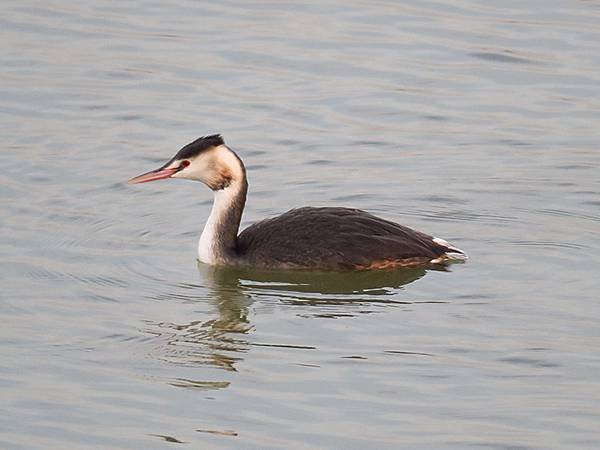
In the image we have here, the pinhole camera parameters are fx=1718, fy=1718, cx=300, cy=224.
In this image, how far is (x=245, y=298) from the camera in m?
11.8

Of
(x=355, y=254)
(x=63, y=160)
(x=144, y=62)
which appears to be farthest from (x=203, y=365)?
(x=144, y=62)

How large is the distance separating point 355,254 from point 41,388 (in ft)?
10.0

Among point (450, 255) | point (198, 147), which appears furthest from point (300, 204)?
point (450, 255)

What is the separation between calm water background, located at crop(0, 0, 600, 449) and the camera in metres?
9.55

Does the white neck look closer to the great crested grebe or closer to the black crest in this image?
the great crested grebe

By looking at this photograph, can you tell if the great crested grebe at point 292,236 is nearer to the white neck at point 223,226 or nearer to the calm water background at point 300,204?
the white neck at point 223,226

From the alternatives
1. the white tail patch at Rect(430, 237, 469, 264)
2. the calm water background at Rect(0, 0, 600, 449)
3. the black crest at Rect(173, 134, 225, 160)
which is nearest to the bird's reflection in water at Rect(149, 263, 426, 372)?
the calm water background at Rect(0, 0, 600, 449)

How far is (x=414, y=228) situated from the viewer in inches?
517

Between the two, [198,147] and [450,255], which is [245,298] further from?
[450,255]

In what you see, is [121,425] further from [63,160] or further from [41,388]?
[63,160]

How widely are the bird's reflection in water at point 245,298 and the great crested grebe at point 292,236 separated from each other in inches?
3.2

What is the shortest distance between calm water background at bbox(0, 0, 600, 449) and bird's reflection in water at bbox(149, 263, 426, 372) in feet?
0.08

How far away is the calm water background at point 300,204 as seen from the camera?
955cm

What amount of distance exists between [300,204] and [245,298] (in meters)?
2.14
